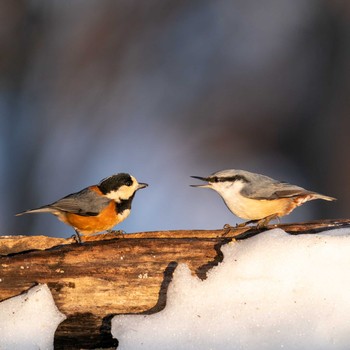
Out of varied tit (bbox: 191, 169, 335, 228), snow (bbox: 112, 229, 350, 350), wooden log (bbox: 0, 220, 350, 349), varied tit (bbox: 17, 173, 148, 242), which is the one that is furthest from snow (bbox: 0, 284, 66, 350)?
varied tit (bbox: 191, 169, 335, 228)

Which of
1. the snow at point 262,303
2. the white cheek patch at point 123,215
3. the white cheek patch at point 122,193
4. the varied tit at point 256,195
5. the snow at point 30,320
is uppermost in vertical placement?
the white cheek patch at point 122,193

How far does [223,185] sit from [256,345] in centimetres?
94

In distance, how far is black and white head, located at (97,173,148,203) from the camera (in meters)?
2.49

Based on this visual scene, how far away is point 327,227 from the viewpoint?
1.90 m

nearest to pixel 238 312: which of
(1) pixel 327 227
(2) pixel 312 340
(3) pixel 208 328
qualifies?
(3) pixel 208 328

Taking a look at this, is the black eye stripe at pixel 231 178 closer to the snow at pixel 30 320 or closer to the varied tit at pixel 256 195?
the varied tit at pixel 256 195

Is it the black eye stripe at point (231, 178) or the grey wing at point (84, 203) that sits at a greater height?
the grey wing at point (84, 203)

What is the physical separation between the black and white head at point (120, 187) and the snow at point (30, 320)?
70 centimetres

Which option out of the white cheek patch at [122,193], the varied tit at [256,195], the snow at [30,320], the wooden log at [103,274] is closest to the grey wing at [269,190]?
the varied tit at [256,195]

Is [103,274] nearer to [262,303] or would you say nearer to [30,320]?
[30,320]

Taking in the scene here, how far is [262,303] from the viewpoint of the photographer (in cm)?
167

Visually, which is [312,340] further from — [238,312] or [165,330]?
[165,330]

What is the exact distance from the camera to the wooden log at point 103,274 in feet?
5.83

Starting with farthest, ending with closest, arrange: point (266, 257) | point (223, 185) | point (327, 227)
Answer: point (223, 185), point (327, 227), point (266, 257)
